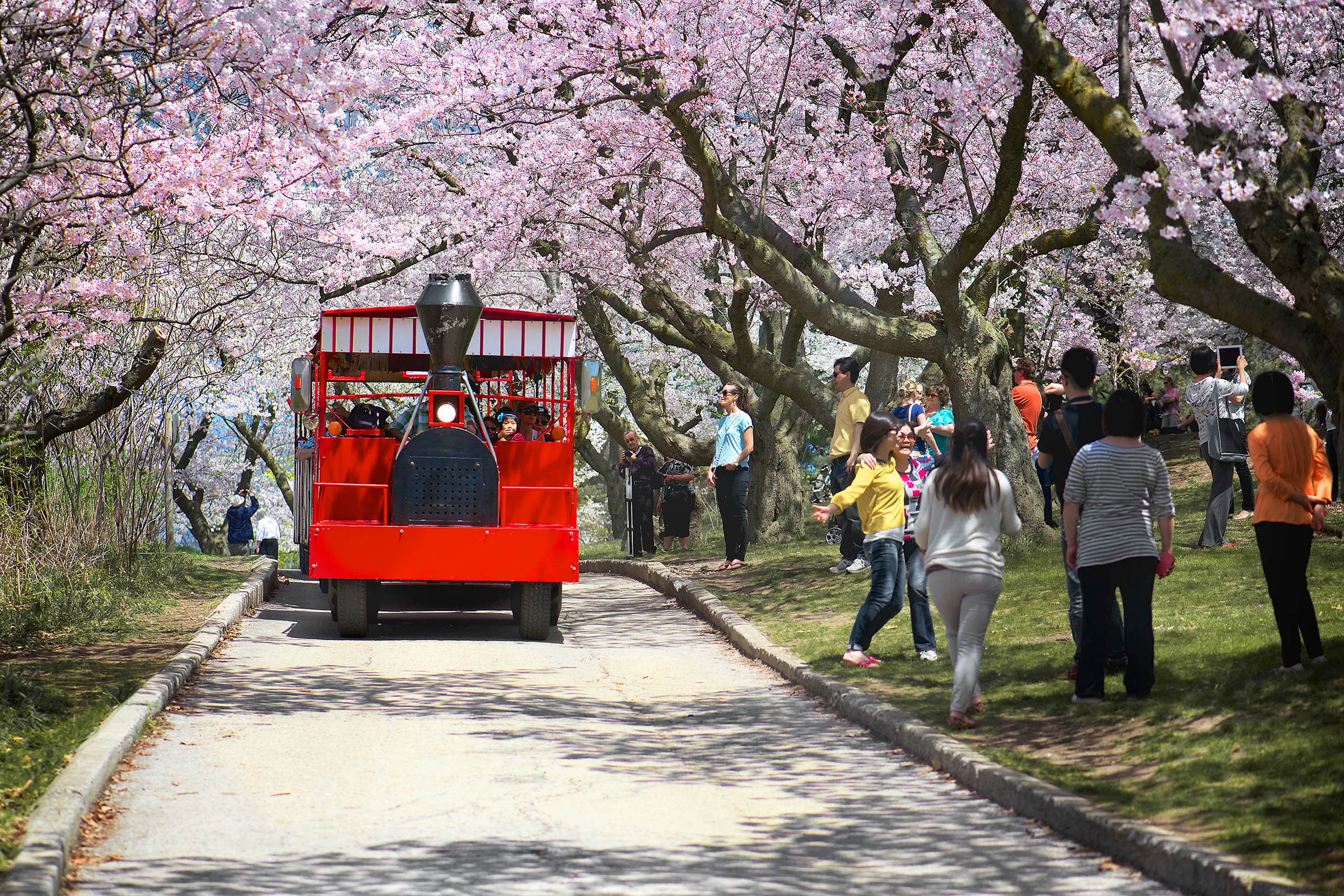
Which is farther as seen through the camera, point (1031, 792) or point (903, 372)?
point (903, 372)

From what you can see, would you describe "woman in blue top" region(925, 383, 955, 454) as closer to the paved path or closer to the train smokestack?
the paved path

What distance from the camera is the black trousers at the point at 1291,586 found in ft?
23.6

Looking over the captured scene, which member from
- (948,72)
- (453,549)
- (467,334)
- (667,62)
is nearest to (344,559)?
(453,549)

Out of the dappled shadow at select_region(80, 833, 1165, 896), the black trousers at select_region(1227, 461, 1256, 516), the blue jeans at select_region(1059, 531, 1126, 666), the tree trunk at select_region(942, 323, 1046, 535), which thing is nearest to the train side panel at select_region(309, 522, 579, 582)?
the blue jeans at select_region(1059, 531, 1126, 666)

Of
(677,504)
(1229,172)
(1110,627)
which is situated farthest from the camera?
(677,504)

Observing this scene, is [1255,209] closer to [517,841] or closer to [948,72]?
[517,841]

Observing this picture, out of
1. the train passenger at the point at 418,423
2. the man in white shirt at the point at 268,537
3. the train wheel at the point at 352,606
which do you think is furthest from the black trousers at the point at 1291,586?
the man in white shirt at the point at 268,537

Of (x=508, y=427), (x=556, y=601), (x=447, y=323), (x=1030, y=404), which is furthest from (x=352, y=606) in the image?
(x=1030, y=404)

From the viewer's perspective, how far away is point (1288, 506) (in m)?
7.30

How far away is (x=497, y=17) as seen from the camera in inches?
611

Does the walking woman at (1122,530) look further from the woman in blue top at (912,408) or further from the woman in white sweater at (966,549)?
the woman in blue top at (912,408)

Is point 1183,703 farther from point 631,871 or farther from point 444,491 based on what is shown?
point 444,491

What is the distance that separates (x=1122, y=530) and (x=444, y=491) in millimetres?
6224

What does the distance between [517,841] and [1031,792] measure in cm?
220
